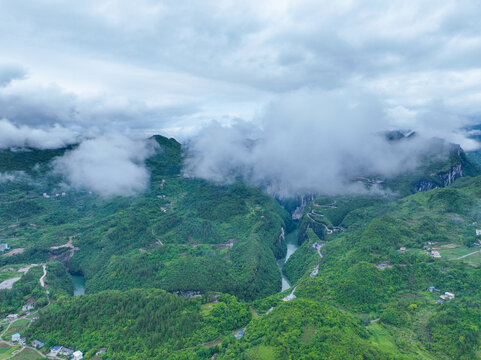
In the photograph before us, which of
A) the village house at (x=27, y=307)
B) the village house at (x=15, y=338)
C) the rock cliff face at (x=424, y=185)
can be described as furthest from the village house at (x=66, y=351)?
the rock cliff face at (x=424, y=185)

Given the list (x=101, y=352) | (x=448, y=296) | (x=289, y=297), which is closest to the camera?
(x=101, y=352)

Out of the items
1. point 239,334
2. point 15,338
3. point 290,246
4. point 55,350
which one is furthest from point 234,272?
point 290,246

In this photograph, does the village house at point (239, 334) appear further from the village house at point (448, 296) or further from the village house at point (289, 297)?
the village house at point (448, 296)

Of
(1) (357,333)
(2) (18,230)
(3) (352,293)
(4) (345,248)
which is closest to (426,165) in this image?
(4) (345,248)

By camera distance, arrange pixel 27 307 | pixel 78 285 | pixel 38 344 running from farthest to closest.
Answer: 1. pixel 78 285
2. pixel 27 307
3. pixel 38 344

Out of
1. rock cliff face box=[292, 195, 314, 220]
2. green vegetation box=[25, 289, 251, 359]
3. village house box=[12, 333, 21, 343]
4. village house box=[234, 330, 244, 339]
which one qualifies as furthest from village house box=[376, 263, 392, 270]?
rock cliff face box=[292, 195, 314, 220]

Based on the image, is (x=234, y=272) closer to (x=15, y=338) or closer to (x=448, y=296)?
(x=15, y=338)

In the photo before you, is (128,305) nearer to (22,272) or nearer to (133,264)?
(133,264)

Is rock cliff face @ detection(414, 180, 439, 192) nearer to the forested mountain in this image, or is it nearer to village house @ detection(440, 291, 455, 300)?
the forested mountain
